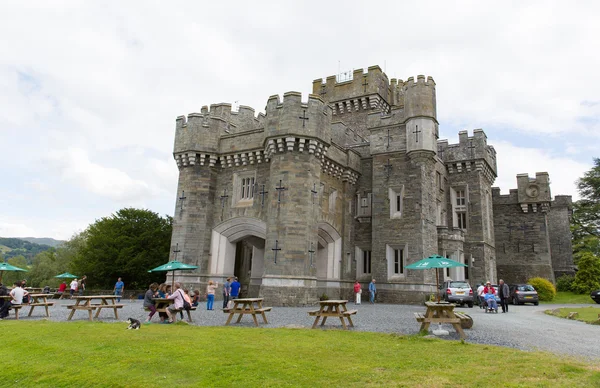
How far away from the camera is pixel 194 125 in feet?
79.0

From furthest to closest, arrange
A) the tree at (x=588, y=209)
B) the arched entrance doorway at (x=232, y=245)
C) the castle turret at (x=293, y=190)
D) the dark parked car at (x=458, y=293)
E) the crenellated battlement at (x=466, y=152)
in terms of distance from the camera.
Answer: the tree at (x=588, y=209)
the crenellated battlement at (x=466, y=152)
the arched entrance doorway at (x=232, y=245)
the dark parked car at (x=458, y=293)
the castle turret at (x=293, y=190)

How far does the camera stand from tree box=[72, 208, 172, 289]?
3212cm

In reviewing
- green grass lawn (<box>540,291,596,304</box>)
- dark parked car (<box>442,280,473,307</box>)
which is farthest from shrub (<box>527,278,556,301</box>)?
dark parked car (<box>442,280,473,307</box>)

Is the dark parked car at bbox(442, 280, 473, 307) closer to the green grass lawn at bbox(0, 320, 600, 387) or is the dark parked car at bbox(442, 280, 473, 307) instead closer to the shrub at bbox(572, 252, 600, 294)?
the green grass lawn at bbox(0, 320, 600, 387)

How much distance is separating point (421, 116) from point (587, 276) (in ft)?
61.3

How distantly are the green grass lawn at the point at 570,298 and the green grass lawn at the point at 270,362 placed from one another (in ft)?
76.8

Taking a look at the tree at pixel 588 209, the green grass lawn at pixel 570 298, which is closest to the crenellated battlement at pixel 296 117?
the green grass lawn at pixel 570 298

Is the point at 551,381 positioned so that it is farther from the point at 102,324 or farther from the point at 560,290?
the point at 560,290

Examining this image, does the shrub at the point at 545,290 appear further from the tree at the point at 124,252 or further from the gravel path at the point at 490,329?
the tree at the point at 124,252

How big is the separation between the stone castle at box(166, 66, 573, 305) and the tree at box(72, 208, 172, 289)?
30.8 ft

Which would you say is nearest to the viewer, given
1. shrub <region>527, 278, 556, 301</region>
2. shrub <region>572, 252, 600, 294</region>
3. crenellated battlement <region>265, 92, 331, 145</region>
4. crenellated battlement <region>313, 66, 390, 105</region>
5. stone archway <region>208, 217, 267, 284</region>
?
crenellated battlement <region>265, 92, 331, 145</region>

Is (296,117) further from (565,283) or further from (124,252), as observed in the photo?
(565,283)

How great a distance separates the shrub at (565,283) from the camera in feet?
105

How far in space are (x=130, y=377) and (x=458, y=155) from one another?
27.2 metres
